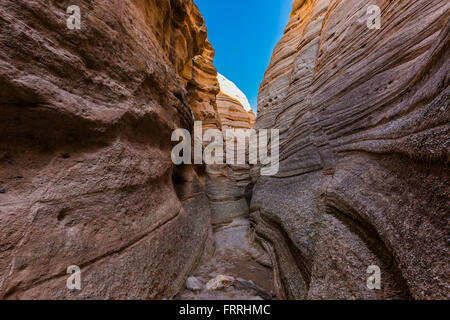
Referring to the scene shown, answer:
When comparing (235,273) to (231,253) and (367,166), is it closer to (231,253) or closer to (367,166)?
(231,253)

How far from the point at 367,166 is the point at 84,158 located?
350 cm

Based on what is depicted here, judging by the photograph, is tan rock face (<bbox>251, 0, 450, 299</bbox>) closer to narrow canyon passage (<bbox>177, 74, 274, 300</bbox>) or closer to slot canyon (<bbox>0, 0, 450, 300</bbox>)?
slot canyon (<bbox>0, 0, 450, 300</bbox>)

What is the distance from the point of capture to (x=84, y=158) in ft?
6.36

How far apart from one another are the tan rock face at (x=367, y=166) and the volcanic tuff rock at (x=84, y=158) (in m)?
2.27

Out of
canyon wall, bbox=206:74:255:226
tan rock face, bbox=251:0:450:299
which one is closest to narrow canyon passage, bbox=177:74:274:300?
canyon wall, bbox=206:74:255:226

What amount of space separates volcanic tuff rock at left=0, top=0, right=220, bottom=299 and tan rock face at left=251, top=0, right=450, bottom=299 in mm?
2269

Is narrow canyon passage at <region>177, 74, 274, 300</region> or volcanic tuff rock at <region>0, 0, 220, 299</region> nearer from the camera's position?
volcanic tuff rock at <region>0, 0, 220, 299</region>

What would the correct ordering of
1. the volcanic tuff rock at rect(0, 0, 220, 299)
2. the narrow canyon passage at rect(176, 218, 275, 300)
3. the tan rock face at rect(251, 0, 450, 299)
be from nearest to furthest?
the tan rock face at rect(251, 0, 450, 299) → the volcanic tuff rock at rect(0, 0, 220, 299) → the narrow canyon passage at rect(176, 218, 275, 300)

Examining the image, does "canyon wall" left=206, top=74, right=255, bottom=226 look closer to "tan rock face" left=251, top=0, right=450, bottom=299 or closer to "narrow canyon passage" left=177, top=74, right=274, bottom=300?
A: "narrow canyon passage" left=177, top=74, right=274, bottom=300

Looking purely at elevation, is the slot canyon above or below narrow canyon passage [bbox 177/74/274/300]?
above

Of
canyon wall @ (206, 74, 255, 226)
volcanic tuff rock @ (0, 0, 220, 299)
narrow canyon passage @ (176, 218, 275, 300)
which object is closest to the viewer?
volcanic tuff rock @ (0, 0, 220, 299)

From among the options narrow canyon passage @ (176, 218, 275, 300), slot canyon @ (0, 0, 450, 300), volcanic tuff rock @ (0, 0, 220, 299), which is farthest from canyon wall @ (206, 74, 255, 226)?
volcanic tuff rock @ (0, 0, 220, 299)

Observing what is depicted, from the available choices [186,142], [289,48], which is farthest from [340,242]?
[289,48]

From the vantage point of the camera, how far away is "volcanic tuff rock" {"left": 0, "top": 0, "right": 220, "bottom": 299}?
4.68ft
